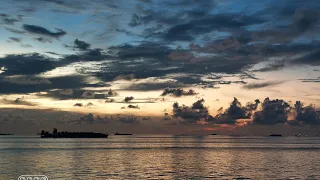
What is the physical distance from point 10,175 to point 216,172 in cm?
4537

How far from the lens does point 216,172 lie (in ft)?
297

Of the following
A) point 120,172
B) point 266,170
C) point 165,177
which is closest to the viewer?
point 165,177

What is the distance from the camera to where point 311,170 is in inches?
3757

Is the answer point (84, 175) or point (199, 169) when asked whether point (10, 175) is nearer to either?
point (84, 175)

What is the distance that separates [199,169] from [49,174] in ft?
117

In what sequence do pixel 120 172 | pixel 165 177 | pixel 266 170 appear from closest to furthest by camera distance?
pixel 165 177
pixel 120 172
pixel 266 170

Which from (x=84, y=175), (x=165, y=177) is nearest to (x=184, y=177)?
(x=165, y=177)

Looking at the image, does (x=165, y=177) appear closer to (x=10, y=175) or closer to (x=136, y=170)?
(x=136, y=170)

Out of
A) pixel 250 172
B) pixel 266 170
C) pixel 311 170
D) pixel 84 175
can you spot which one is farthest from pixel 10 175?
pixel 311 170

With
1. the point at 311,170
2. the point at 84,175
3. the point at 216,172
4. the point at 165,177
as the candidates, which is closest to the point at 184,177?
the point at 165,177

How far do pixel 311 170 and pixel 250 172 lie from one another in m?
17.4

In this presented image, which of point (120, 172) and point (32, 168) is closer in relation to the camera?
point (120, 172)

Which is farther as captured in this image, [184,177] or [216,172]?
[216,172]

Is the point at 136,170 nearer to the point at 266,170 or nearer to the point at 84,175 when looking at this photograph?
the point at 84,175
